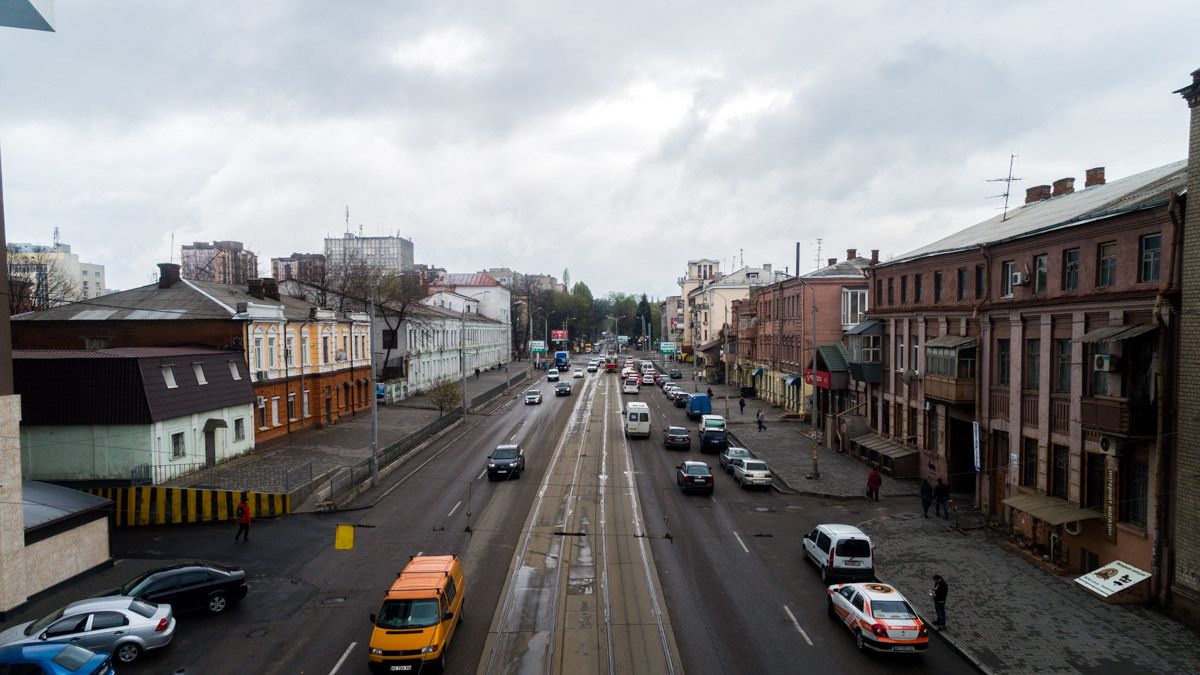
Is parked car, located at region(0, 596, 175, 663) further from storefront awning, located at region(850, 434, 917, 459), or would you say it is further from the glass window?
storefront awning, located at region(850, 434, 917, 459)

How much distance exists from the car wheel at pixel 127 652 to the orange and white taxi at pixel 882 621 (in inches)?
598

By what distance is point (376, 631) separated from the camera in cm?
1455

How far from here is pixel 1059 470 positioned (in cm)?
2325

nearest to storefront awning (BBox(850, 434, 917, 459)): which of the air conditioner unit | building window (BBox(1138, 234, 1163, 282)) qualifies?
the air conditioner unit

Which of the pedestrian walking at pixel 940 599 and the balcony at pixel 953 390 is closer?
the pedestrian walking at pixel 940 599

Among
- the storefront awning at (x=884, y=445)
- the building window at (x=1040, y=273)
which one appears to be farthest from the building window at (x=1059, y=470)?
the storefront awning at (x=884, y=445)

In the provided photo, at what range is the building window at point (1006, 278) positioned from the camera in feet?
88.4

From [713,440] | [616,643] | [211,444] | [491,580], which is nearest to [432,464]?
[211,444]

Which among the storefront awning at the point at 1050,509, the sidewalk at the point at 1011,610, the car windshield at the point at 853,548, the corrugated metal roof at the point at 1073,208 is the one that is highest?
the corrugated metal roof at the point at 1073,208

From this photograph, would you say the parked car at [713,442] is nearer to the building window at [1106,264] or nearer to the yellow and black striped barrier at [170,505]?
the building window at [1106,264]

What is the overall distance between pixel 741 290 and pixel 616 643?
86.7 meters

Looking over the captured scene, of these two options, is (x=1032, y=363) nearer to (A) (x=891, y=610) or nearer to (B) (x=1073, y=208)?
(B) (x=1073, y=208)

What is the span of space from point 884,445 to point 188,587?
100 feet

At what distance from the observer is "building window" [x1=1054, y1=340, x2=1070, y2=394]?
75.2 ft
